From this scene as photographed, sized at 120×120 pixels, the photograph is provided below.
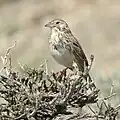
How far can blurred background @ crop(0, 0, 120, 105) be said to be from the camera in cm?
1842

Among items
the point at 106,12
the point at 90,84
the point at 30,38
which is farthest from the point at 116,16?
the point at 90,84

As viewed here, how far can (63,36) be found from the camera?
820cm

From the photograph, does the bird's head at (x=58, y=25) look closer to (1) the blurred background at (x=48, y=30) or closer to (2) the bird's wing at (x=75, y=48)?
(2) the bird's wing at (x=75, y=48)

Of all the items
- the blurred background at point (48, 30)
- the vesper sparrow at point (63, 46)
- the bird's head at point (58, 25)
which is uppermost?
the blurred background at point (48, 30)

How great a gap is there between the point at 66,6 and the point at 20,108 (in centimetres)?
1997

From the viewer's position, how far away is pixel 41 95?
16.2 ft

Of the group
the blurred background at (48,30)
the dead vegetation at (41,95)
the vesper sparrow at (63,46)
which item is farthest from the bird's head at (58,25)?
the blurred background at (48,30)

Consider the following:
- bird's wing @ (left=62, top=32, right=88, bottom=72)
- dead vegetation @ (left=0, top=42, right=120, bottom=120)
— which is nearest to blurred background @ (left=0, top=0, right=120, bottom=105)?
bird's wing @ (left=62, top=32, right=88, bottom=72)

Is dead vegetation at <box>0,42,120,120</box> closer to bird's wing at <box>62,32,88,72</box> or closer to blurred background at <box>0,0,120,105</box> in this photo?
bird's wing at <box>62,32,88,72</box>

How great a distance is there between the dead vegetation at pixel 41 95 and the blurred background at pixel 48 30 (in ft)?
32.6

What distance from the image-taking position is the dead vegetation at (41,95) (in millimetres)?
4973

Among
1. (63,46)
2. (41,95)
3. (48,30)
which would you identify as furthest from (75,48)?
(48,30)

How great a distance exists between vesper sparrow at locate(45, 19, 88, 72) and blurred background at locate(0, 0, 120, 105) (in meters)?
7.02

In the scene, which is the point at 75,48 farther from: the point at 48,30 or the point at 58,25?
the point at 48,30
